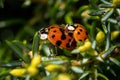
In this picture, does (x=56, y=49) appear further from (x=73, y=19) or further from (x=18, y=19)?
(x=18, y=19)

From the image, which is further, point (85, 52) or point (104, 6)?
point (104, 6)

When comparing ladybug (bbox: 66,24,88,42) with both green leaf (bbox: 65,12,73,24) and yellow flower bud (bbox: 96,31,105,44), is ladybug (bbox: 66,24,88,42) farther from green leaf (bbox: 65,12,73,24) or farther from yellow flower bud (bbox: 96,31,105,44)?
green leaf (bbox: 65,12,73,24)

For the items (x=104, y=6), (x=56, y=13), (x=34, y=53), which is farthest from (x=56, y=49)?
(x=56, y=13)

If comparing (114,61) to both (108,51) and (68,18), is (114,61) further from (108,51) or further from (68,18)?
(68,18)

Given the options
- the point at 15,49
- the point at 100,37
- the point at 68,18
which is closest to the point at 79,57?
the point at 100,37

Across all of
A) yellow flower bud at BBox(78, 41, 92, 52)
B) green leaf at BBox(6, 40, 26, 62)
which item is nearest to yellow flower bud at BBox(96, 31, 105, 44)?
yellow flower bud at BBox(78, 41, 92, 52)

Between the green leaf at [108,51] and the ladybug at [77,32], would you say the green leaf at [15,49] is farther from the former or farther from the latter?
the green leaf at [108,51]

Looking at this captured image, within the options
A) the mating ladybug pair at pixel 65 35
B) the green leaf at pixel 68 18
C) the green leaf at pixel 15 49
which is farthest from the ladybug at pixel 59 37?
the green leaf at pixel 68 18
